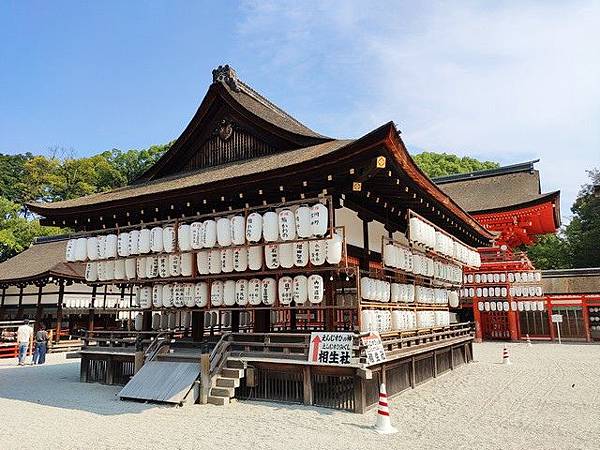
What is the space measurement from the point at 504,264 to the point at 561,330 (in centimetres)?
648

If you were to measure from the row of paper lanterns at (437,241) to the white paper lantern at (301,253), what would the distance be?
3.08 meters

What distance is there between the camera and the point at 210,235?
460 inches

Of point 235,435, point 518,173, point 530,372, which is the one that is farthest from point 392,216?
point 518,173

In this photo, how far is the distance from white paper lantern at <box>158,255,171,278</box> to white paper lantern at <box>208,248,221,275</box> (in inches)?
61.5

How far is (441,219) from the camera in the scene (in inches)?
611

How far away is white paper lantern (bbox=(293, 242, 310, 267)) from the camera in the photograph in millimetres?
10336

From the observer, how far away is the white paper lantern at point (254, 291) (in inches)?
438

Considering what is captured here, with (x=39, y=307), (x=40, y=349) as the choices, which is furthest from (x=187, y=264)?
(x=39, y=307)

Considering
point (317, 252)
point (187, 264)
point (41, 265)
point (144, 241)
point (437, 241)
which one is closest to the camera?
point (317, 252)

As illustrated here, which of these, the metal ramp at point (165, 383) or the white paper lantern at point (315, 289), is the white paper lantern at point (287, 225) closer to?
the white paper lantern at point (315, 289)

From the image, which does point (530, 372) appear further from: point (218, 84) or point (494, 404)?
point (218, 84)

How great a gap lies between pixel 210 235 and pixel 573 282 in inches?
1049

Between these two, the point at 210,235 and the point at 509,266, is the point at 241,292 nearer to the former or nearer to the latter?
the point at 210,235

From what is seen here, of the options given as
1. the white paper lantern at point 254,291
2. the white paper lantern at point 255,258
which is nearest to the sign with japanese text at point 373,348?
the white paper lantern at point 254,291
